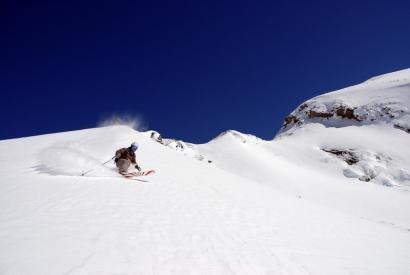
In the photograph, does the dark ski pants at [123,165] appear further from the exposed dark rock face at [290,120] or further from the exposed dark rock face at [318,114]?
the exposed dark rock face at [290,120]

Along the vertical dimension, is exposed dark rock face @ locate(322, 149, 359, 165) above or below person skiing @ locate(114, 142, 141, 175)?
above

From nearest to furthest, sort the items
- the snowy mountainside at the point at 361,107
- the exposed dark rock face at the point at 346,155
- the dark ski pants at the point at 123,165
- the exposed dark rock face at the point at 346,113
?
the dark ski pants at the point at 123,165, the exposed dark rock face at the point at 346,155, the snowy mountainside at the point at 361,107, the exposed dark rock face at the point at 346,113

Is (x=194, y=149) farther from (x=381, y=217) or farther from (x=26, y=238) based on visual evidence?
(x=26, y=238)

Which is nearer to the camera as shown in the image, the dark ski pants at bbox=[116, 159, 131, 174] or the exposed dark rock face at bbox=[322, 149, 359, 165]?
the dark ski pants at bbox=[116, 159, 131, 174]

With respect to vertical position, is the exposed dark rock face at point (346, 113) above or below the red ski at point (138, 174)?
above

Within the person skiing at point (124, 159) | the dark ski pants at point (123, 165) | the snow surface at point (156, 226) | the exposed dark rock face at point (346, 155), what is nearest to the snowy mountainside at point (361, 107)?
the exposed dark rock face at point (346, 155)

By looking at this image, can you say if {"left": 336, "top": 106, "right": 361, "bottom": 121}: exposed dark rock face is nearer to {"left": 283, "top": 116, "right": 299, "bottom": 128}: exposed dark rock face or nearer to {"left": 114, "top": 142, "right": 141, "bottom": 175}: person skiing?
{"left": 283, "top": 116, "right": 299, "bottom": 128}: exposed dark rock face

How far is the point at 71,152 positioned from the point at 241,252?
10.5 m

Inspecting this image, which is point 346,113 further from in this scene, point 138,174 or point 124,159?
point 124,159

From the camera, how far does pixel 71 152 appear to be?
1433 centimetres

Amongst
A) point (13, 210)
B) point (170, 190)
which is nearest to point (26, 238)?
point (13, 210)

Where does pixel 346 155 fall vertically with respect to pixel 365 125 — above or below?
below

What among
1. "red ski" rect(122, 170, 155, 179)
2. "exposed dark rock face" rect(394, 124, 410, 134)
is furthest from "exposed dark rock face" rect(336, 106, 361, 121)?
"red ski" rect(122, 170, 155, 179)

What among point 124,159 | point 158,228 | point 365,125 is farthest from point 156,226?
point 365,125
